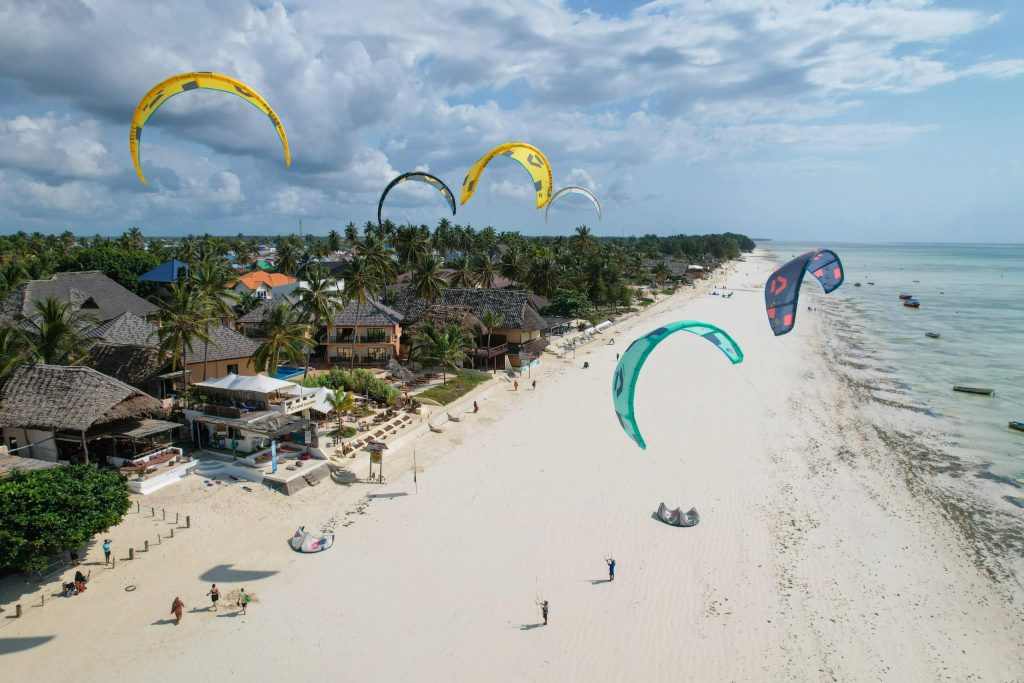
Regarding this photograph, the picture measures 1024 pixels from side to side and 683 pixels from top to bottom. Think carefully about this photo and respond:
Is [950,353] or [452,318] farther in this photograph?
[950,353]

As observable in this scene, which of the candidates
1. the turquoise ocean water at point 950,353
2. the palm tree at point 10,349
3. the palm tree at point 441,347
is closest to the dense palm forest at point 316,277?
the palm tree at point 10,349

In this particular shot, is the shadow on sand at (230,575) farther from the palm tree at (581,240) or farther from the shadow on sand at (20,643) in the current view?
the palm tree at (581,240)

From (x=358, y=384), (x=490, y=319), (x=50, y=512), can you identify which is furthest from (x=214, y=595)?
(x=490, y=319)

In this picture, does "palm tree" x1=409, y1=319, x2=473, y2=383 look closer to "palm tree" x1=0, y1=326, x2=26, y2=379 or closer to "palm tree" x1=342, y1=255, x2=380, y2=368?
"palm tree" x1=342, y1=255, x2=380, y2=368

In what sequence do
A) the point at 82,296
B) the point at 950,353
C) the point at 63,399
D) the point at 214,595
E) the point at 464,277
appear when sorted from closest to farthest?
1. the point at 214,595
2. the point at 63,399
3. the point at 82,296
4. the point at 950,353
5. the point at 464,277

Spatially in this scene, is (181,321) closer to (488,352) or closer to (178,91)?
(178,91)

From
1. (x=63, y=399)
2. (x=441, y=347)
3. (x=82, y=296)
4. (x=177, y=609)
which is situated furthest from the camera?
(x=82, y=296)
